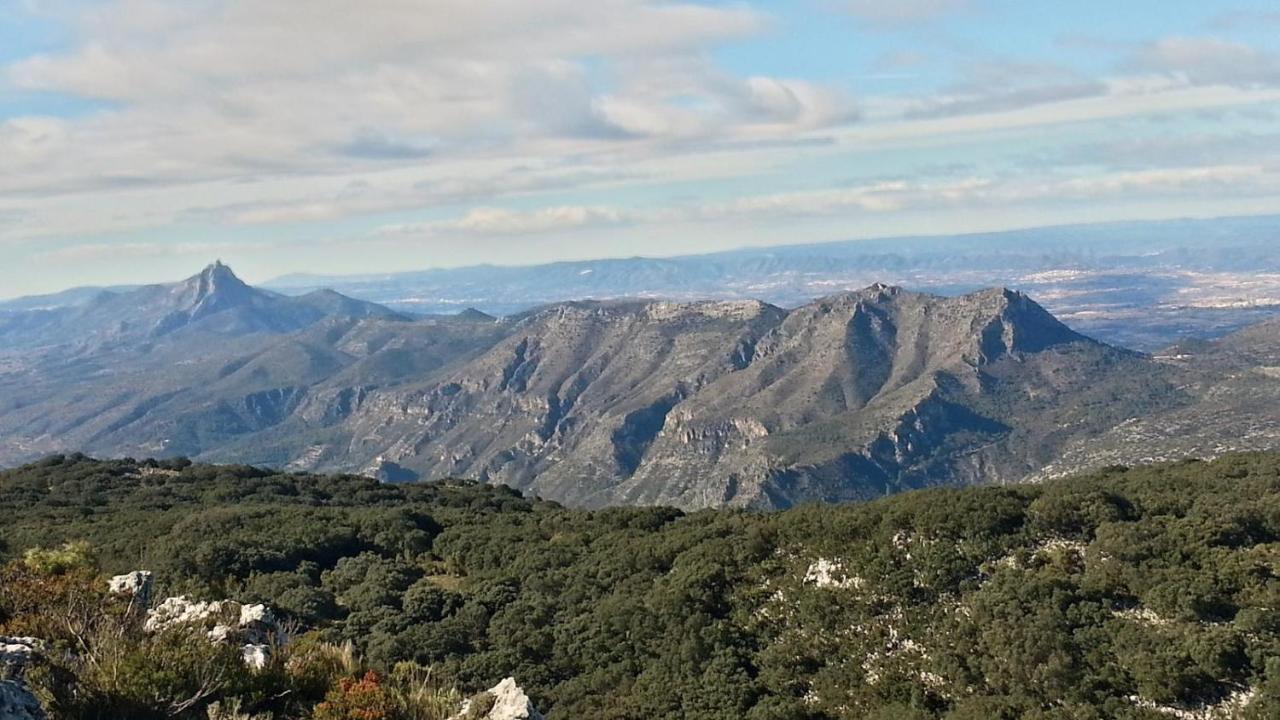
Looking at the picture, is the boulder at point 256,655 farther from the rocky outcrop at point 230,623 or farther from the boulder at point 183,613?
the boulder at point 183,613

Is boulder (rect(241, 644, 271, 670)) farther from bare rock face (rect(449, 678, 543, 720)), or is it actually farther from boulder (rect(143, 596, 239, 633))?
bare rock face (rect(449, 678, 543, 720))

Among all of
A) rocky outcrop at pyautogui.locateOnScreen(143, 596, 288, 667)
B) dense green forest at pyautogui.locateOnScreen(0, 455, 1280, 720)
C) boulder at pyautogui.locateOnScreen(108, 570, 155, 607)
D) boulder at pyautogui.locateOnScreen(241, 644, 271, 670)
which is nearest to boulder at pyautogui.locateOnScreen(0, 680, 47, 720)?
dense green forest at pyautogui.locateOnScreen(0, 455, 1280, 720)

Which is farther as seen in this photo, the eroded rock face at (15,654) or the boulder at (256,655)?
the boulder at (256,655)

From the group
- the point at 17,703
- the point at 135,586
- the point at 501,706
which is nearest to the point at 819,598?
the point at 501,706

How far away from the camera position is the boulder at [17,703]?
13.6 m

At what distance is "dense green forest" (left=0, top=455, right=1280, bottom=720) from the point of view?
36562 mm

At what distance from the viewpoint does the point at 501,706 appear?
19.6 m

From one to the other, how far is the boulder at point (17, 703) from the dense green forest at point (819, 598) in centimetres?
522

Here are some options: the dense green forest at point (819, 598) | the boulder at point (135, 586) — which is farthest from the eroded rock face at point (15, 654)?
the boulder at point (135, 586)

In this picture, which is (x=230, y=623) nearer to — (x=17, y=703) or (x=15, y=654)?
(x=15, y=654)

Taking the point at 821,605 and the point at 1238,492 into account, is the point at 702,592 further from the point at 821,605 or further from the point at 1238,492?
the point at 1238,492

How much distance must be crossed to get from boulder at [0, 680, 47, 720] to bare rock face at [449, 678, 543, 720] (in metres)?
7.77

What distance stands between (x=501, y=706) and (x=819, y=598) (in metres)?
30.5

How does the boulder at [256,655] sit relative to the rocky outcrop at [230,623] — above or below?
above
